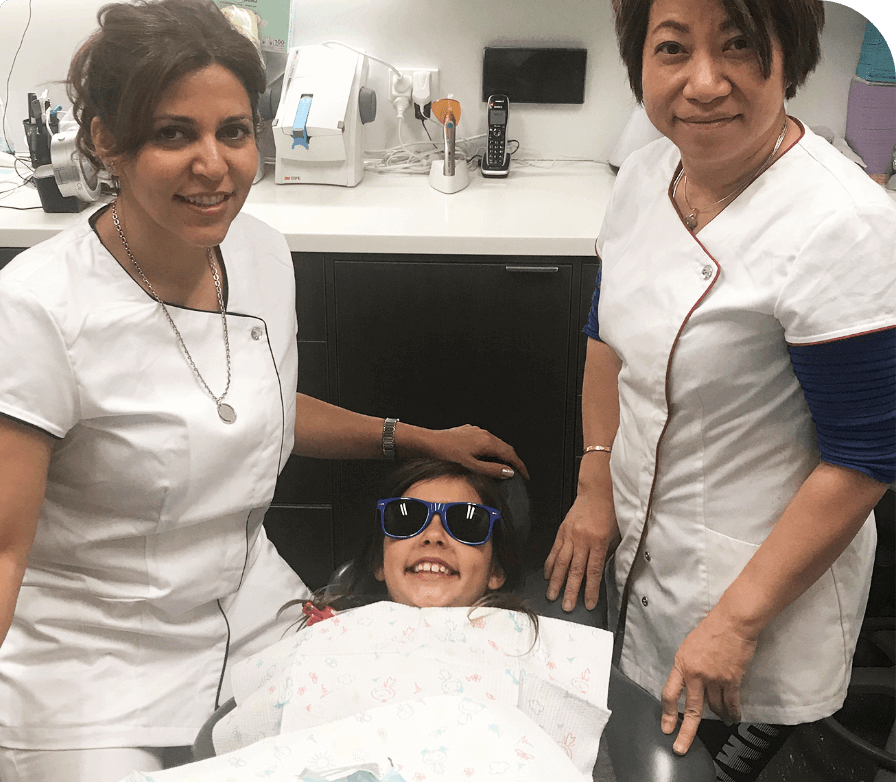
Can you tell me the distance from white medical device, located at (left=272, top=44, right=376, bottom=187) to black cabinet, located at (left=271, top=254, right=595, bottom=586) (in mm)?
226

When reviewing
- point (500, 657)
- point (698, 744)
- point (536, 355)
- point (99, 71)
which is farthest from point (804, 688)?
point (99, 71)

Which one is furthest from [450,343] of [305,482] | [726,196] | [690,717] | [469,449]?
[690,717]

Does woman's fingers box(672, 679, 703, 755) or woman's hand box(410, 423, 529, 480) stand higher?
woman's hand box(410, 423, 529, 480)

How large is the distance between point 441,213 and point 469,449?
1.32 feet

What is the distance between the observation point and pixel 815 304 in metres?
0.73

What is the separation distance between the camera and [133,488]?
847mm

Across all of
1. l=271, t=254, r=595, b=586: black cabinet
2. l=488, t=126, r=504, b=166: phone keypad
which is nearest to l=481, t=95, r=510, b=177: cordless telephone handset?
l=488, t=126, r=504, b=166: phone keypad

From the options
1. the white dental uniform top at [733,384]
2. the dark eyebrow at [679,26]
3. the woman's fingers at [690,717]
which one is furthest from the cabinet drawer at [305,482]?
the dark eyebrow at [679,26]

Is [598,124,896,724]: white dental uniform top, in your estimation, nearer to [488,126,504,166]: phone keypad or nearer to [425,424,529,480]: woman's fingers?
[425,424,529,480]: woman's fingers

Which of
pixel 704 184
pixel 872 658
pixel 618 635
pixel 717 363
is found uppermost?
pixel 704 184

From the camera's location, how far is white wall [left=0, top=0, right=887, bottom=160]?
109cm

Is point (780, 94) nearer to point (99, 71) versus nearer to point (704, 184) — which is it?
point (704, 184)

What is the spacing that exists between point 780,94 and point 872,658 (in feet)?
3.40

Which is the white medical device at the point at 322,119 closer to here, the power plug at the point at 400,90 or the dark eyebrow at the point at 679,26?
the power plug at the point at 400,90
